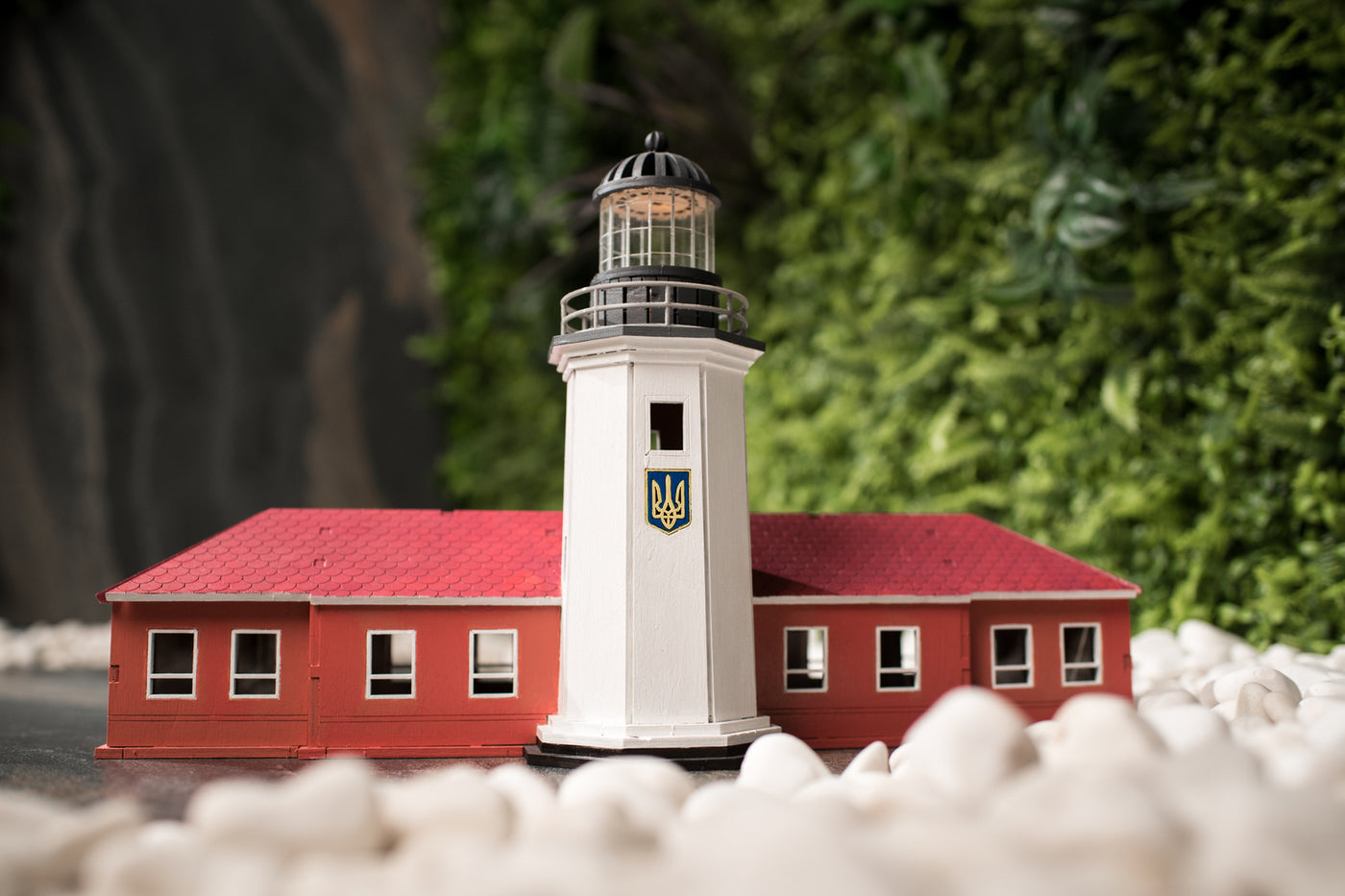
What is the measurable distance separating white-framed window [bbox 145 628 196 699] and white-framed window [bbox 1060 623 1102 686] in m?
4.81

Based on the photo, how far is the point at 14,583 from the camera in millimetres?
11688

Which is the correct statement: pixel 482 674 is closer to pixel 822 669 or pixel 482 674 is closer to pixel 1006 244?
pixel 822 669

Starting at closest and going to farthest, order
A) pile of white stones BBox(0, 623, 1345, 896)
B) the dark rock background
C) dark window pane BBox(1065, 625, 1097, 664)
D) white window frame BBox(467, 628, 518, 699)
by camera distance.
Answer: pile of white stones BBox(0, 623, 1345, 896) < white window frame BBox(467, 628, 518, 699) < dark window pane BBox(1065, 625, 1097, 664) < the dark rock background

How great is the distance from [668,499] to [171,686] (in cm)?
277

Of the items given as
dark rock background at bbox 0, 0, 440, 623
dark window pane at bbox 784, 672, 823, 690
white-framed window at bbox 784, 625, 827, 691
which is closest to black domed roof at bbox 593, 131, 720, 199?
white-framed window at bbox 784, 625, 827, 691

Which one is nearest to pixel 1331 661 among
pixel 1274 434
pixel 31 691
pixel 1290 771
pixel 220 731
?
pixel 1274 434

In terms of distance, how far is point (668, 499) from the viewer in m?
4.94

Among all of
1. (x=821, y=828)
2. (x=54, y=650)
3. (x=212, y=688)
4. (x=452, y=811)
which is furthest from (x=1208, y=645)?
(x=54, y=650)

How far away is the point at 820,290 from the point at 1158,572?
382 cm

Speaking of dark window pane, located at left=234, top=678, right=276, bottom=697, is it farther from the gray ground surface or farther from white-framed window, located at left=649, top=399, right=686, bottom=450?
white-framed window, located at left=649, top=399, right=686, bottom=450

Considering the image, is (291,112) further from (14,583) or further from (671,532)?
(671,532)

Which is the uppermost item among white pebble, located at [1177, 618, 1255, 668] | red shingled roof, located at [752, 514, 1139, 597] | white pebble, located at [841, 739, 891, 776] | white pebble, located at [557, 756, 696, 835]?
red shingled roof, located at [752, 514, 1139, 597]

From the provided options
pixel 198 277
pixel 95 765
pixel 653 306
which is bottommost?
pixel 95 765

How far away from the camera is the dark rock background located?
1178 cm
